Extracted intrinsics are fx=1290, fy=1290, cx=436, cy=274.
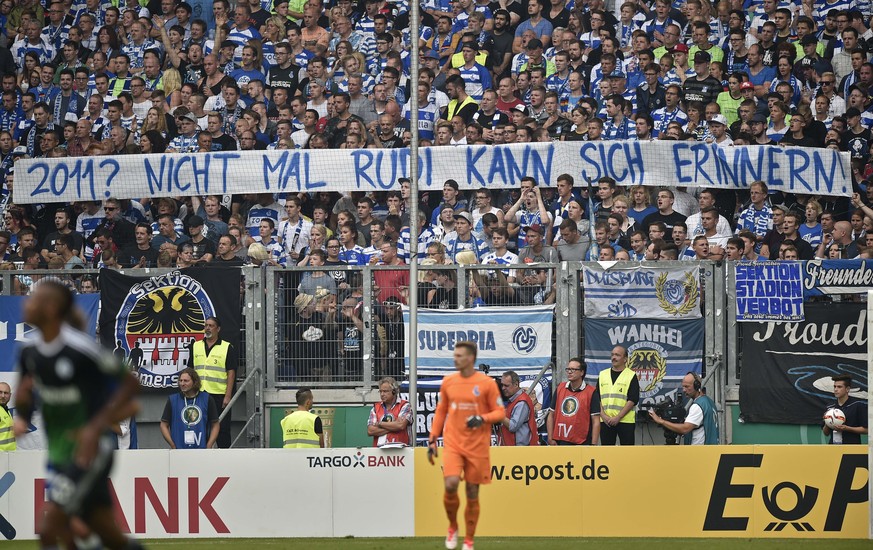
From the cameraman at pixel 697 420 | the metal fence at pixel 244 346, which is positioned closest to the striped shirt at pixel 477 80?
the metal fence at pixel 244 346

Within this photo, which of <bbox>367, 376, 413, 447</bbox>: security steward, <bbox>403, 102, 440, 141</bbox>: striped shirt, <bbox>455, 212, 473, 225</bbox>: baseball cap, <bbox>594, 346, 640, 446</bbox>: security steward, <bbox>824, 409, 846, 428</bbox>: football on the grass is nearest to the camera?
<bbox>824, 409, 846, 428</bbox>: football on the grass

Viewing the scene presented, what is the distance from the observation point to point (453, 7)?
72.8 ft

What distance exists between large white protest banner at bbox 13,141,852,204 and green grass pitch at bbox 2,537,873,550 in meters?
6.03

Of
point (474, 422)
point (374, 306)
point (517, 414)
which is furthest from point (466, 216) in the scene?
point (474, 422)

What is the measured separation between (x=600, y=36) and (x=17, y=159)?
9.62 m

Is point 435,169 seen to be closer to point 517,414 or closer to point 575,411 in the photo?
point 517,414

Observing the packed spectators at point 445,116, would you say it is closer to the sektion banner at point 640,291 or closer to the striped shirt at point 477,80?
the striped shirt at point 477,80

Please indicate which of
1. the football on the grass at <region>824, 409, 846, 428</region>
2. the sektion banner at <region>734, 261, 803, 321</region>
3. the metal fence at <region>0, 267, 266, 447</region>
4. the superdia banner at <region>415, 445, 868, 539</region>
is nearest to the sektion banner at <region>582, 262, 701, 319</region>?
the sektion banner at <region>734, 261, 803, 321</region>

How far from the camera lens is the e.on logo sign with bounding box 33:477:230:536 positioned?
15273 mm

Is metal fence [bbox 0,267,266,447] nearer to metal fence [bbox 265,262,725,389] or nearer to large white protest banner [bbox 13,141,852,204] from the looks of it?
metal fence [bbox 265,262,725,389]

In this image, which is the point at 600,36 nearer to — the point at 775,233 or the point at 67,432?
the point at 775,233

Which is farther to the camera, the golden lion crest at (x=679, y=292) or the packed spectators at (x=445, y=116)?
the packed spectators at (x=445, y=116)

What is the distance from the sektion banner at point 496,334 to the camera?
17328mm

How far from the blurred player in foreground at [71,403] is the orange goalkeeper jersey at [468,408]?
522 cm
